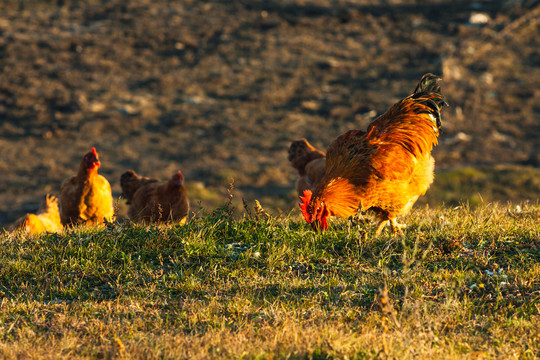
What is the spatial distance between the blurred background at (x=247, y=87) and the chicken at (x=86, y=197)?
9.98 meters

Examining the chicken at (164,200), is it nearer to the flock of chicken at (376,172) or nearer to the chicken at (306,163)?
the flock of chicken at (376,172)

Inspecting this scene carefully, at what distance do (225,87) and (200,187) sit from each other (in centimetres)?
1188

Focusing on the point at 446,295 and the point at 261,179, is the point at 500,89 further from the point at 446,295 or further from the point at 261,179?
the point at 446,295

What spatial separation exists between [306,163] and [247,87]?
21885 mm

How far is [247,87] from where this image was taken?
3159 cm

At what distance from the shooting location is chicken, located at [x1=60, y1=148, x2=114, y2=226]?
8953mm

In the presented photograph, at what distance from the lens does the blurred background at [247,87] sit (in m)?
22.7

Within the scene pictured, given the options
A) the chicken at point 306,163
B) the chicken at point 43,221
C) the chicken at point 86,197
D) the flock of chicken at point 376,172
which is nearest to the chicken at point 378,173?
the flock of chicken at point 376,172

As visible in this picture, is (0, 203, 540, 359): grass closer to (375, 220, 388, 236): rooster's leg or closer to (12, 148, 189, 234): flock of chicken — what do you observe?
(375, 220, 388, 236): rooster's leg

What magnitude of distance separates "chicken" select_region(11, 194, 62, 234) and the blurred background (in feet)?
25.3

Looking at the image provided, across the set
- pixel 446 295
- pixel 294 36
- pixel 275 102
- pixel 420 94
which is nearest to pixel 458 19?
pixel 294 36

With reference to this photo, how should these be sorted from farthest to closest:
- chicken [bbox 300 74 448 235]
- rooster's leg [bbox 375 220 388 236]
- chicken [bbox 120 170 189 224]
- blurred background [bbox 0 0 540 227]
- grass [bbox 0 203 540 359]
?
1. blurred background [bbox 0 0 540 227]
2. chicken [bbox 120 170 189 224]
3. rooster's leg [bbox 375 220 388 236]
4. chicken [bbox 300 74 448 235]
5. grass [bbox 0 203 540 359]

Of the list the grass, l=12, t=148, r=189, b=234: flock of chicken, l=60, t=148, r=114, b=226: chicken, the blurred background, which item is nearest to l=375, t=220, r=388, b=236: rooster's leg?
the grass

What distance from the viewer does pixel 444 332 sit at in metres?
4.59
